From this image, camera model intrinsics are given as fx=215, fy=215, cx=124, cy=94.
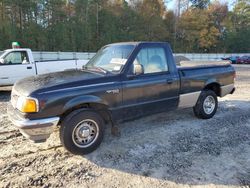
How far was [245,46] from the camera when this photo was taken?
165 feet

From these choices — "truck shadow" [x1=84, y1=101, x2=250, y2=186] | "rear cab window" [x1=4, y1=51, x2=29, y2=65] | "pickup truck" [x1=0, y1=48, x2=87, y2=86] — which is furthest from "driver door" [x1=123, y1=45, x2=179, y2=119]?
"rear cab window" [x1=4, y1=51, x2=29, y2=65]

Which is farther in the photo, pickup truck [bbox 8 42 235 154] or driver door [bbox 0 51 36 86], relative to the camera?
driver door [bbox 0 51 36 86]

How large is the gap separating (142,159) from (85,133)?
105 cm

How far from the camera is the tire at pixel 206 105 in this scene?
5.33 m

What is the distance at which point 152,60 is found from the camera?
4.40m

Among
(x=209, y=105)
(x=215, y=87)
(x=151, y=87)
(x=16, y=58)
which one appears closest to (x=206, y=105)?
(x=209, y=105)

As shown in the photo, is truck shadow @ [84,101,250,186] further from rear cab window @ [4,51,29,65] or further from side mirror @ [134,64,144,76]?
rear cab window @ [4,51,29,65]

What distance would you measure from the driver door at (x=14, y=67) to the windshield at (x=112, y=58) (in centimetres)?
501

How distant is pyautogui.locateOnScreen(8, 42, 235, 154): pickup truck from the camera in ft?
10.6

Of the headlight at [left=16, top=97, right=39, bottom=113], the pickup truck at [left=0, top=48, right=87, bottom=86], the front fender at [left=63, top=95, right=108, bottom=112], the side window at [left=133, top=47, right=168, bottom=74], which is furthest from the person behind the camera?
the pickup truck at [left=0, top=48, right=87, bottom=86]

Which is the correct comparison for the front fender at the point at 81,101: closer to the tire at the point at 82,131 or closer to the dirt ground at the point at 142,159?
the tire at the point at 82,131

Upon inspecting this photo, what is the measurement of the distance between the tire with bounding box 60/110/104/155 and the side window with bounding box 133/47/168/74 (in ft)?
4.34

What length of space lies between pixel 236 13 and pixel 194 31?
631 inches

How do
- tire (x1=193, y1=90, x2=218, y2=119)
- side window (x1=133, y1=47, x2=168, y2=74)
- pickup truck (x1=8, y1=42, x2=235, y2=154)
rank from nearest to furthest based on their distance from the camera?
pickup truck (x1=8, y1=42, x2=235, y2=154), side window (x1=133, y1=47, x2=168, y2=74), tire (x1=193, y1=90, x2=218, y2=119)
